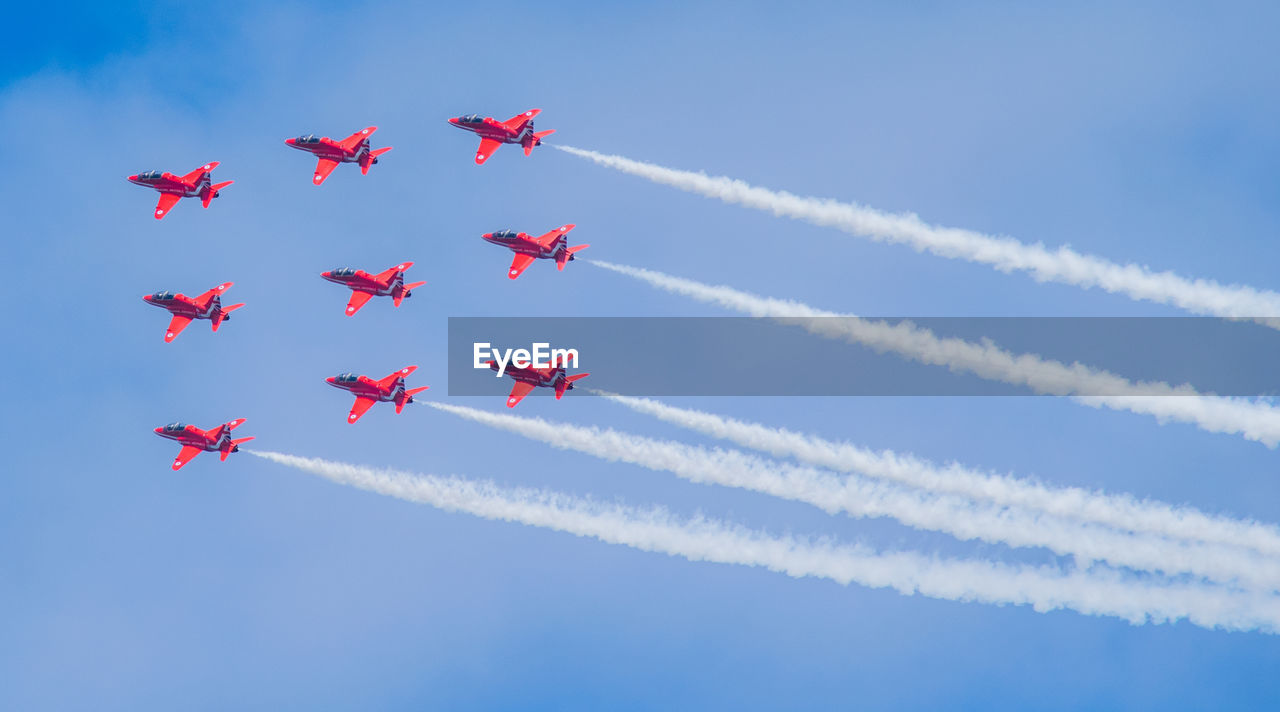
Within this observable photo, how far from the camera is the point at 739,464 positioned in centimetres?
11881

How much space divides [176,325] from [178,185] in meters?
10.9

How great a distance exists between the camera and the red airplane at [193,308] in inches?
5098

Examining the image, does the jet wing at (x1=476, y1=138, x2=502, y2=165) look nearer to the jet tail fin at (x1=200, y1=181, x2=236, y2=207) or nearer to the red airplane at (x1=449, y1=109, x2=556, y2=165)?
the red airplane at (x1=449, y1=109, x2=556, y2=165)

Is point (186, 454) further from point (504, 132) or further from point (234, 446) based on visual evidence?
point (504, 132)

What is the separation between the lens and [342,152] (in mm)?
131250

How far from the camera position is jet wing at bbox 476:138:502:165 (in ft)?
426

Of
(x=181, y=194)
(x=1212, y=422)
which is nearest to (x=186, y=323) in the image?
(x=181, y=194)

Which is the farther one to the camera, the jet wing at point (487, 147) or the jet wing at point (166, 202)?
the jet wing at point (166, 202)

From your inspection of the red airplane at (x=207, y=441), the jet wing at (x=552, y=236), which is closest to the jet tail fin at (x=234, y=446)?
the red airplane at (x=207, y=441)

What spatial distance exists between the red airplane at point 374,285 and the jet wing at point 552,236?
31.8 feet

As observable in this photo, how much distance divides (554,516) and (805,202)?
28993 mm

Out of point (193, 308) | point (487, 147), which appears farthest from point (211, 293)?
point (487, 147)

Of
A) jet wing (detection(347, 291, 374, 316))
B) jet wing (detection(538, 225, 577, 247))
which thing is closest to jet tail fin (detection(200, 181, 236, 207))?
jet wing (detection(347, 291, 374, 316))

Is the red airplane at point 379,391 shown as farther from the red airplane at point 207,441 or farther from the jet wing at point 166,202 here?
the jet wing at point 166,202
